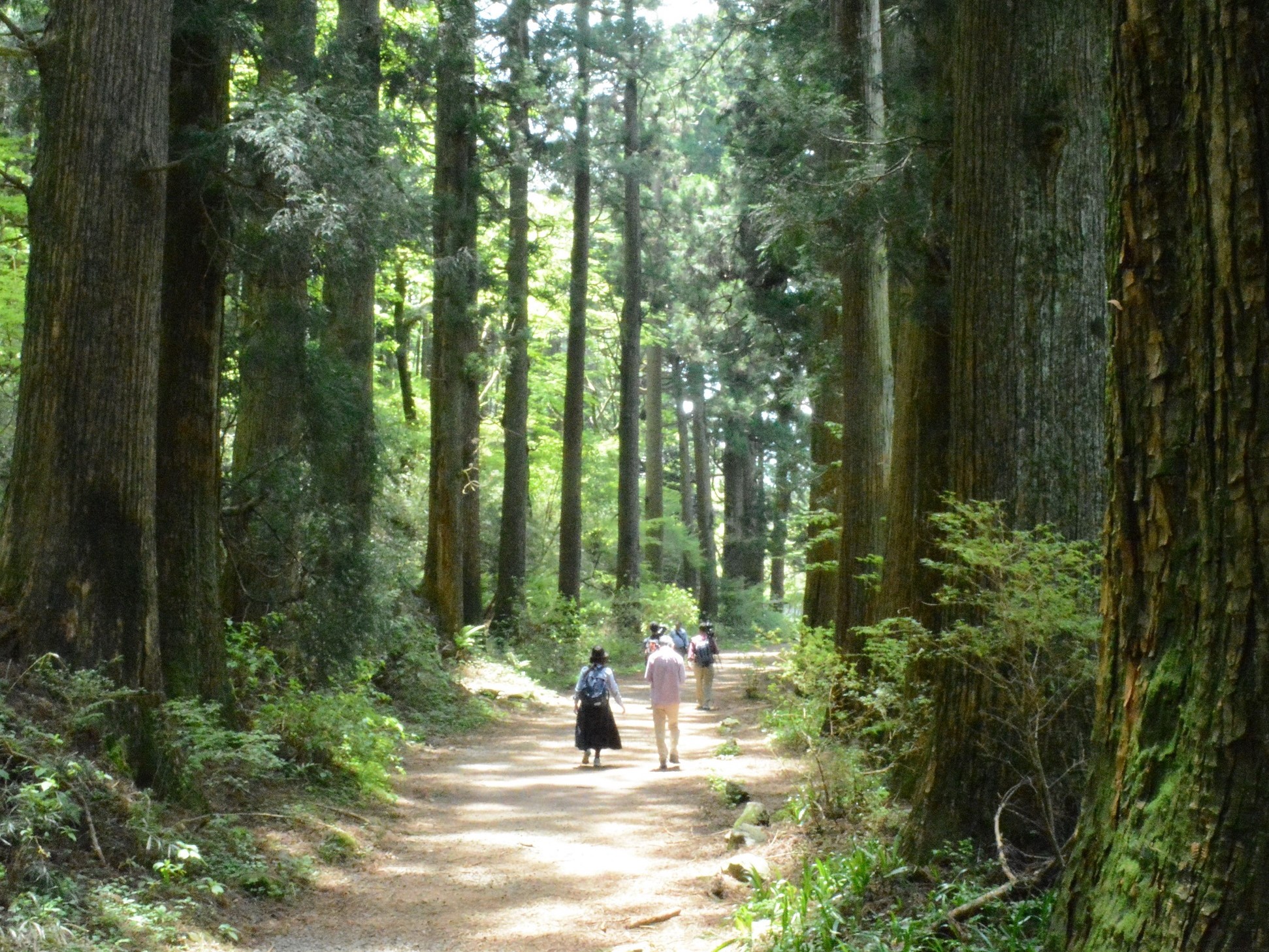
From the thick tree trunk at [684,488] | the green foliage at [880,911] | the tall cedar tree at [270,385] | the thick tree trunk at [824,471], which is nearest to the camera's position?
the green foliage at [880,911]

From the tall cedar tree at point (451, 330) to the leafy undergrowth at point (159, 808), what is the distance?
9408 mm

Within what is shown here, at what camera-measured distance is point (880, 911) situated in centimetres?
599

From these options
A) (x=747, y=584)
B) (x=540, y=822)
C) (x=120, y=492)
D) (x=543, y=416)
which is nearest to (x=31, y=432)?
(x=120, y=492)

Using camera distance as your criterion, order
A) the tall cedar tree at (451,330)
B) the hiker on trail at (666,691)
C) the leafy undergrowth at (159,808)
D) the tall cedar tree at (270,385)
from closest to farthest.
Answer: the leafy undergrowth at (159,808) → the tall cedar tree at (270,385) → the hiker on trail at (666,691) → the tall cedar tree at (451,330)

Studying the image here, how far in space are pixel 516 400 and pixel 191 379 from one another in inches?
639

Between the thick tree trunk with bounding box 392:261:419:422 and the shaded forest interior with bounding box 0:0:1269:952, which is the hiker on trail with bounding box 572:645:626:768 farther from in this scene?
the thick tree trunk with bounding box 392:261:419:422

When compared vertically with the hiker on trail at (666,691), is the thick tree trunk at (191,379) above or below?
above

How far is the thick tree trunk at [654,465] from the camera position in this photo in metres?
39.0

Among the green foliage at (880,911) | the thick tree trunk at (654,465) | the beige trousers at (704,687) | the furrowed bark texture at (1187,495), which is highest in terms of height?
the thick tree trunk at (654,465)

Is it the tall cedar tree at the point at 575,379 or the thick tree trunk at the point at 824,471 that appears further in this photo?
the tall cedar tree at the point at 575,379

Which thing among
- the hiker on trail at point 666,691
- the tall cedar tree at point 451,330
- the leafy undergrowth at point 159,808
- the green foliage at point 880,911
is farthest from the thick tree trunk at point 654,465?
the green foliage at point 880,911

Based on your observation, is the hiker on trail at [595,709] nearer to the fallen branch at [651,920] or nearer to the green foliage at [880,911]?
the fallen branch at [651,920]

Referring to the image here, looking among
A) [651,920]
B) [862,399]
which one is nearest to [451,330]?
[862,399]

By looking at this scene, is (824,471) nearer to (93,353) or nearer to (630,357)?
(93,353)
